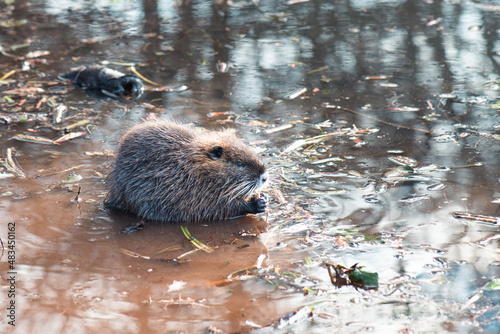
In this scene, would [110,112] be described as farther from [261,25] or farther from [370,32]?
[370,32]

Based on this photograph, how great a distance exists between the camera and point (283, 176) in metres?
4.39

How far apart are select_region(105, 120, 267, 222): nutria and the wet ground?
0.13 metres

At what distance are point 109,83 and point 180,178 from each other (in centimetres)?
259

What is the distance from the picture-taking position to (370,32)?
25.7 feet

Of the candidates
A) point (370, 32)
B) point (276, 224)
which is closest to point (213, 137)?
point (276, 224)

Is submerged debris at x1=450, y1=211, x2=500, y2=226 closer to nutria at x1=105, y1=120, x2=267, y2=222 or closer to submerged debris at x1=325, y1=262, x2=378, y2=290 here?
submerged debris at x1=325, y1=262, x2=378, y2=290

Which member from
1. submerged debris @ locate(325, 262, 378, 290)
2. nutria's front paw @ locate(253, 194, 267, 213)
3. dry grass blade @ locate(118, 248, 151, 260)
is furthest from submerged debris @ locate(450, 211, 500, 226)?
dry grass blade @ locate(118, 248, 151, 260)

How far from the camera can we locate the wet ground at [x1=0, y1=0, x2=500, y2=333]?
9.59 ft

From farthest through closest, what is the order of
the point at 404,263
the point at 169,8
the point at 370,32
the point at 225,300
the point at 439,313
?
the point at 169,8 → the point at 370,32 → the point at 404,263 → the point at 225,300 → the point at 439,313

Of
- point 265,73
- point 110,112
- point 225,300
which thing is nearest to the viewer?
point 225,300

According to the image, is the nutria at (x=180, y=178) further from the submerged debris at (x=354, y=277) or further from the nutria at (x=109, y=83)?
the nutria at (x=109, y=83)

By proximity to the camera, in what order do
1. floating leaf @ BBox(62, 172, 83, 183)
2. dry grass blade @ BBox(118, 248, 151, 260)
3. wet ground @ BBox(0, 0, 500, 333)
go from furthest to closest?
1. floating leaf @ BBox(62, 172, 83, 183)
2. dry grass blade @ BBox(118, 248, 151, 260)
3. wet ground @ BBox(0, 0, 500, 333)

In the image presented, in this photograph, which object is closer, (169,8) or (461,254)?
(461,254)

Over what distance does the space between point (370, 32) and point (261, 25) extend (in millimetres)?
1525
